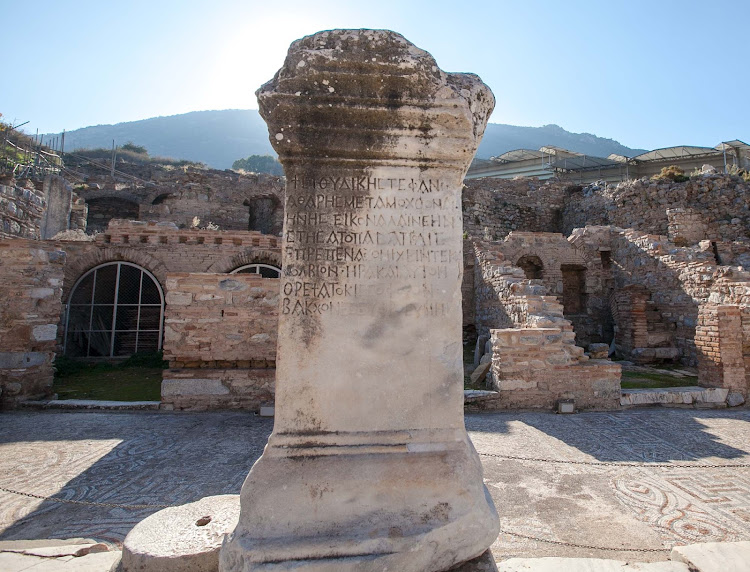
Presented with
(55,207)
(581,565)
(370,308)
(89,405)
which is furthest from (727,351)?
(55,207)

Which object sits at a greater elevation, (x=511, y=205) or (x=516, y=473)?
(x=511, y=205)

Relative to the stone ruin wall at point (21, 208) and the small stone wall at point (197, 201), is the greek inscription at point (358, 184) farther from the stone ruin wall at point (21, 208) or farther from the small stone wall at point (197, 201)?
the small stone wall at point (197, 201)

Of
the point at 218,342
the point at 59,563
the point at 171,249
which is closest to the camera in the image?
the point at 59,563

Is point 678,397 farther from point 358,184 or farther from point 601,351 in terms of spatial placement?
point 358,184

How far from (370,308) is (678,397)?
7.41 m

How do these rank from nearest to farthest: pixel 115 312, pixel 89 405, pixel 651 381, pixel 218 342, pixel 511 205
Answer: pixel 89 405 → pixel 218 342 → pixel 651 381 → pixel 115 312 → pixel 511 205

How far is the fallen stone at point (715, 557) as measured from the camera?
7.88 feet

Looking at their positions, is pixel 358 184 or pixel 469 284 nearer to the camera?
pixel 358 184

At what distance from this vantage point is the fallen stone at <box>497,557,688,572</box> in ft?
8.00

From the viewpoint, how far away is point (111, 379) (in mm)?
9070

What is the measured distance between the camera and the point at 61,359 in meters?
10.3

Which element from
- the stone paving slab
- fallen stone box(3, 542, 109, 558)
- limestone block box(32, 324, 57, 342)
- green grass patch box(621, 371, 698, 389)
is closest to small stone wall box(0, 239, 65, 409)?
limestone block box(32, 324, 57, 342)

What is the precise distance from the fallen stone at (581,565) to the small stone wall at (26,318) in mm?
7421

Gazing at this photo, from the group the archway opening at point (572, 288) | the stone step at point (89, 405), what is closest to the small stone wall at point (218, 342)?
the stone step at point (89, 405)
